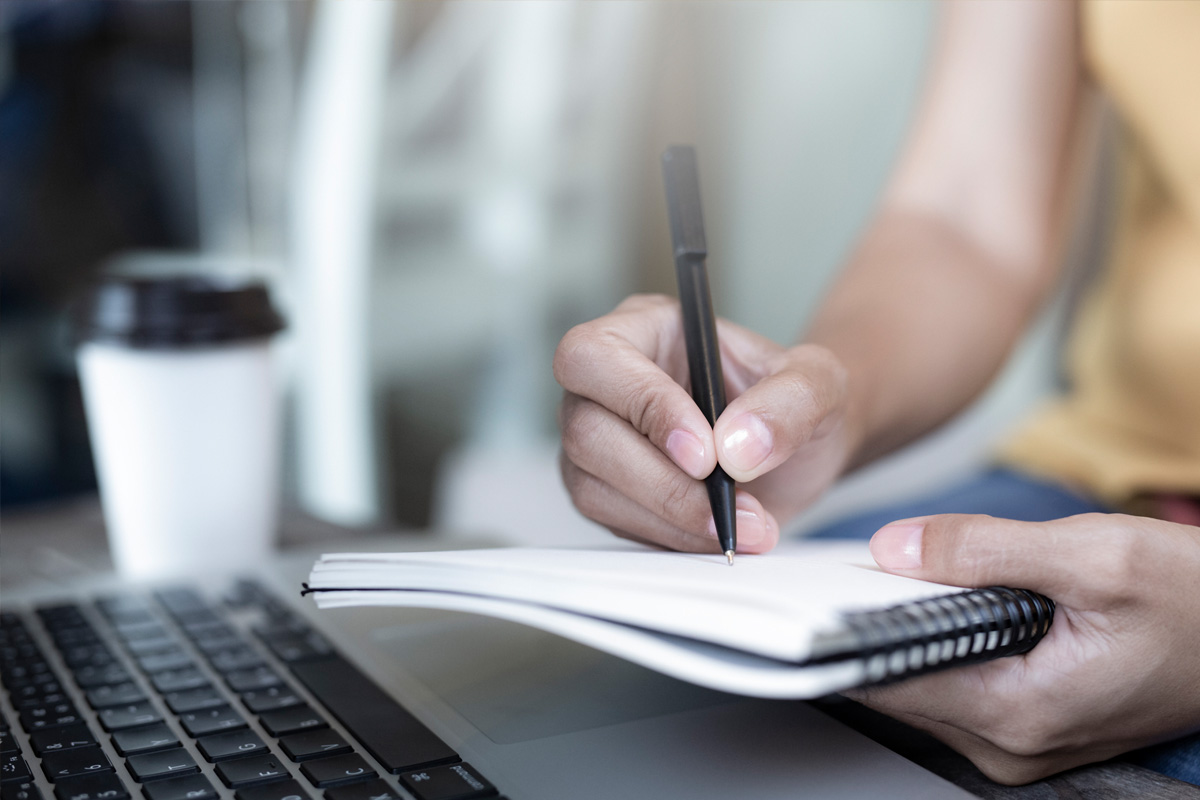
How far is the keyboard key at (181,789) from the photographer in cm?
25

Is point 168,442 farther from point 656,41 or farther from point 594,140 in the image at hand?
point 656,41

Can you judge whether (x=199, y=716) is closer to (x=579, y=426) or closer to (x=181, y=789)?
(x=181, y=789)

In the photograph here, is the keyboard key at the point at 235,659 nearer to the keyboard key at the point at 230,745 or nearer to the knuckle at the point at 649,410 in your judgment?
the keyboard key at the point at 230,745

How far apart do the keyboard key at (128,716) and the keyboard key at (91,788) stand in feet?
0.11

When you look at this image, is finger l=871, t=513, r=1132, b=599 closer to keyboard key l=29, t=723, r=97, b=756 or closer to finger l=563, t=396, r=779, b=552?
finger l=563, t=396, r=779, b=552

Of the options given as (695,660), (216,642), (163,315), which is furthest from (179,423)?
(695,660)

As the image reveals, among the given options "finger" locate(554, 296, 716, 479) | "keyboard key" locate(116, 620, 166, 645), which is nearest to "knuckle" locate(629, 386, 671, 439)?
"finger" locate(554, 296, 716, 479)

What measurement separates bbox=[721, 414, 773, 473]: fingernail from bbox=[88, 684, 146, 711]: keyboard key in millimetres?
211

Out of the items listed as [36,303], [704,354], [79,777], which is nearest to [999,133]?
[704,354]

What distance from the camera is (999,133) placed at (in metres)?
0.62

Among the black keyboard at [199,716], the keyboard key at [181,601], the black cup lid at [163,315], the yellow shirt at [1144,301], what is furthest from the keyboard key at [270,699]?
the yellow shirt at [1144,301]

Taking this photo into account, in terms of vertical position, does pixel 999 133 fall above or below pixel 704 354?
above

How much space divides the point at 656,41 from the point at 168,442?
1190 millimetres

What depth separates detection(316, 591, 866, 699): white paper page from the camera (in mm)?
201
